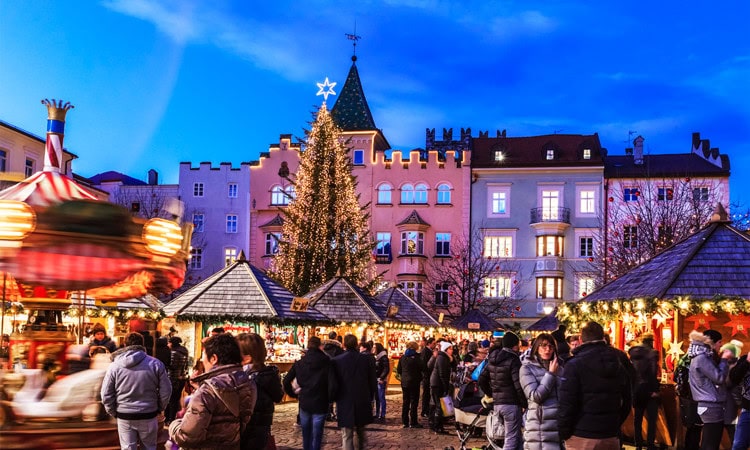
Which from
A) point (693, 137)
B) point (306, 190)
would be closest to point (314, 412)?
point (306, 190)

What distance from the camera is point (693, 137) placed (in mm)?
53156

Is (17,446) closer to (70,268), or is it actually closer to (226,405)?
(70,268)

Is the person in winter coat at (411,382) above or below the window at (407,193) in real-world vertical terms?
below

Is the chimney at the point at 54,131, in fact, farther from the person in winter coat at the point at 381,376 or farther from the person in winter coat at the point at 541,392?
the person in winter coat at the point at 381,376

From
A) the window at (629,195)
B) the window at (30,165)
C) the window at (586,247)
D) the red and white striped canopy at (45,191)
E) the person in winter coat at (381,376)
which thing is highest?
the window at (30,165)

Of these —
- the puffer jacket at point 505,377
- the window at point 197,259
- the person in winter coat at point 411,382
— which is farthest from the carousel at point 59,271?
the window at point 197,259

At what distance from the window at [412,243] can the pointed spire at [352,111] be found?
6580mm

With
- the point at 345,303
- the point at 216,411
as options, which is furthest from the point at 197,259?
the point at 216,411

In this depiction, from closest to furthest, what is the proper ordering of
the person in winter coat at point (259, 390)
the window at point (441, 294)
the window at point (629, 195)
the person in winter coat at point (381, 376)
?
1. the person in winter coat at point (259, 390)
2. the person in winter coat at point (381, 376)
3. the window at point (629, 195)
4. the window at point (441, 294)

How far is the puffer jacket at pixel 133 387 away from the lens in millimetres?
8133

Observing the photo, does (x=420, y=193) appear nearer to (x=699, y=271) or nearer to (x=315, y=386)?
(x=699, y=271)

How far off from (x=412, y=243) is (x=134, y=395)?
4370cm

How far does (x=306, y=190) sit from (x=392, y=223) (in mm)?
11884

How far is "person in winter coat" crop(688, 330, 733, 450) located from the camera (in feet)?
34.6
